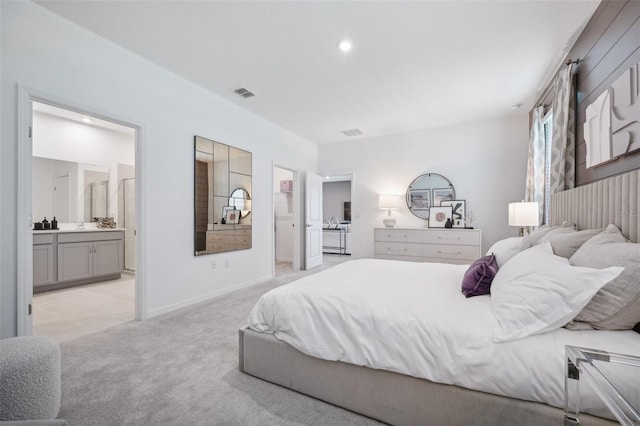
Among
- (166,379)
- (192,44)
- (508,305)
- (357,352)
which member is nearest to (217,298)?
(166,379)

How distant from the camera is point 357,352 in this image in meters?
1.43

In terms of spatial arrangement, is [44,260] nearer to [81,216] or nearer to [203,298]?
[81,216]

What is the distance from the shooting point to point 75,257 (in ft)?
13.6

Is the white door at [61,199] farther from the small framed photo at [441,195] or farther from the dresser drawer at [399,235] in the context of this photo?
the small framed photo at [441,195]

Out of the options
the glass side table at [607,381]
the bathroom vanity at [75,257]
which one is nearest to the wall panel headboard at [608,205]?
the glass side table at [607,381]

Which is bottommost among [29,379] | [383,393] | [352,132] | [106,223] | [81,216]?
[383,393]

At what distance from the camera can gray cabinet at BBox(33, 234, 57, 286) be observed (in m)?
3.73

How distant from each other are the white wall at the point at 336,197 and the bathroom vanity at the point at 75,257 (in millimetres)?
6272

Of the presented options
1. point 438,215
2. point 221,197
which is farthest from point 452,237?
point 221,197

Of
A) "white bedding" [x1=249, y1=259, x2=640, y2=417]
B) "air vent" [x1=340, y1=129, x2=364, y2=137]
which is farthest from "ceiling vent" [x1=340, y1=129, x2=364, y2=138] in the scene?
"white bedding" [x1=249, y1=259, x2=640, y2=417]

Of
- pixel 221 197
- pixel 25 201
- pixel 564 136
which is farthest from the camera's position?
pixel 221 197

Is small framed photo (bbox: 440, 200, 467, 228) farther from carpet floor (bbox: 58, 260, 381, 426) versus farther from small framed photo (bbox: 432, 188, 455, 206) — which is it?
carpet floor (bbox: 58, 260, 381, 426)

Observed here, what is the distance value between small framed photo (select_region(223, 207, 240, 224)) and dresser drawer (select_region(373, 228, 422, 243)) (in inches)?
98.8

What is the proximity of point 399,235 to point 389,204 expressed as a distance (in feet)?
2.16
